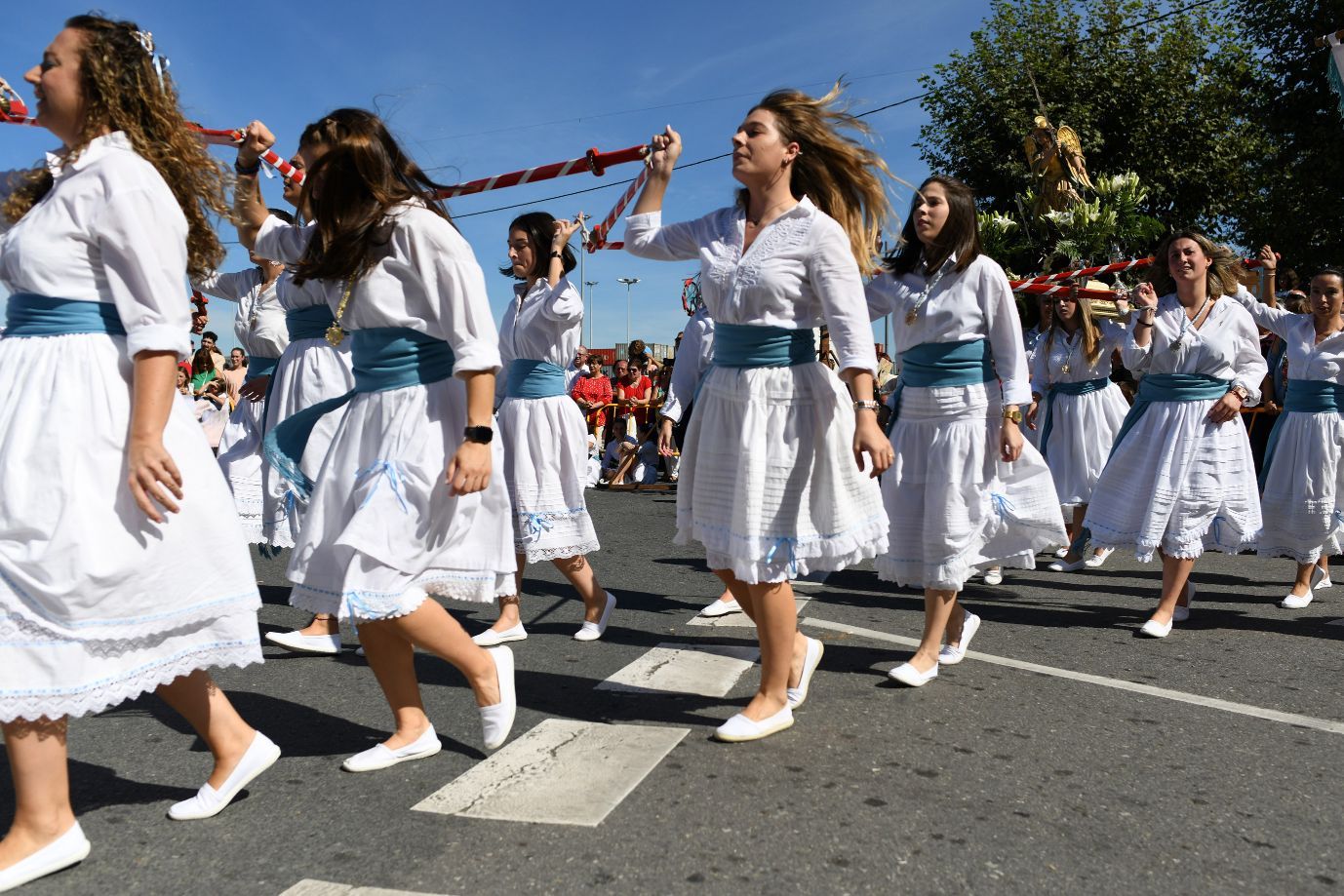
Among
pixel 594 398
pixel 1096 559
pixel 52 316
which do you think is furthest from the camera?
pixel 594 398

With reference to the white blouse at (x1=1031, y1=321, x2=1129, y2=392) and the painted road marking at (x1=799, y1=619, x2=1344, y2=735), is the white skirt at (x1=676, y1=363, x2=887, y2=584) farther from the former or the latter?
the white blouse at (x1=1031, y1=321, x2=1129, y2=392)

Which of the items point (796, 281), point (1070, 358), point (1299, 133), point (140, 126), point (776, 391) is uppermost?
point (1299, 133)

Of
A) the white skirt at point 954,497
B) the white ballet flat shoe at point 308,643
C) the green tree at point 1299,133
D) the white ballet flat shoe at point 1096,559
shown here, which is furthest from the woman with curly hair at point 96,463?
the green tree at point 1299,133

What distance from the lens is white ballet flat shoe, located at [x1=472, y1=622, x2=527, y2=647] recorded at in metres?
4.89

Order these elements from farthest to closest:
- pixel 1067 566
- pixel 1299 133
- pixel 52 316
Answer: pixel 1299 133 → pixel 1067 566 → pixel 52 316

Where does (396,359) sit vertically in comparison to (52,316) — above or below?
below

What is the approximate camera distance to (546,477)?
16.9ft

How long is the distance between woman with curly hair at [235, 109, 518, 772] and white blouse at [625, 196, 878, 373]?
0.85 metres

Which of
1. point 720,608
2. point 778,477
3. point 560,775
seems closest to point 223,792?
point 560,775

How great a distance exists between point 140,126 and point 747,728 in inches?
95.0

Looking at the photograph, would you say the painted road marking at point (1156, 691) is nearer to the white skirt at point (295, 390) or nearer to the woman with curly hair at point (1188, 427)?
the woman with curly hair at point (1188, 427)

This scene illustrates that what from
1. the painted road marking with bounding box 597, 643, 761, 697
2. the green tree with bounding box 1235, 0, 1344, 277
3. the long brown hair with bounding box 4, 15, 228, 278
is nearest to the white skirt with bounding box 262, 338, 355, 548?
the painted road marking with bounding box 597, 643, 761, 697

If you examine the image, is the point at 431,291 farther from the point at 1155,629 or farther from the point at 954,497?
the point at 1155,629

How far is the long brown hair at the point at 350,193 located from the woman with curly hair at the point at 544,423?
1.98 meters
